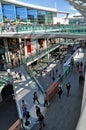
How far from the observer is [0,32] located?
23844mm

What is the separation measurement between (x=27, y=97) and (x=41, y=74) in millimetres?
10969

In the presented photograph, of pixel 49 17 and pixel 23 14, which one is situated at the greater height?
pixel 23 14

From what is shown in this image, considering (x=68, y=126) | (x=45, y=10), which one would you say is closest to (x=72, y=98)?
(x=68, y=126)

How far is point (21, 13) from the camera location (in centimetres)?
4303

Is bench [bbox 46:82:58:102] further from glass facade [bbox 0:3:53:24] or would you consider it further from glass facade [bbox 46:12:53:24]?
glass facade [bbox 46:12:53:24]

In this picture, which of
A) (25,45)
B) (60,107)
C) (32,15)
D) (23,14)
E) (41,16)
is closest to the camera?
(60,107)

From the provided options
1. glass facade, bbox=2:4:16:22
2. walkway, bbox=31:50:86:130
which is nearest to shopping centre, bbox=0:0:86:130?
glass facade, bbox=2:4:16:22

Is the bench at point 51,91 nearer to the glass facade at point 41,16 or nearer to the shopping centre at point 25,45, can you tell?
the shopping centre at point 25,45

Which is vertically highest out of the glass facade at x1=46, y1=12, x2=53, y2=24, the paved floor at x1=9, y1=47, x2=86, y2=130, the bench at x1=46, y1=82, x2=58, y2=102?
the glass facade at x1=46, y1=12, x2=53, y2=24

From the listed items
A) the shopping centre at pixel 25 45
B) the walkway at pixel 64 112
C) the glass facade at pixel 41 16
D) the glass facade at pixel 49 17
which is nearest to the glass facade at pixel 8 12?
the shopping centre at pixel 25 45

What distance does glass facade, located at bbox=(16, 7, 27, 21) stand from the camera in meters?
41.8

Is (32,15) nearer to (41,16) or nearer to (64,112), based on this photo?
(41,16)

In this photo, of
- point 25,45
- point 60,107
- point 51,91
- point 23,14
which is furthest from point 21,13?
point 60,107

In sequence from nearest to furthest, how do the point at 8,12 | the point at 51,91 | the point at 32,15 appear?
the point at 51,91, the point at 8,12, the point at 32,15
